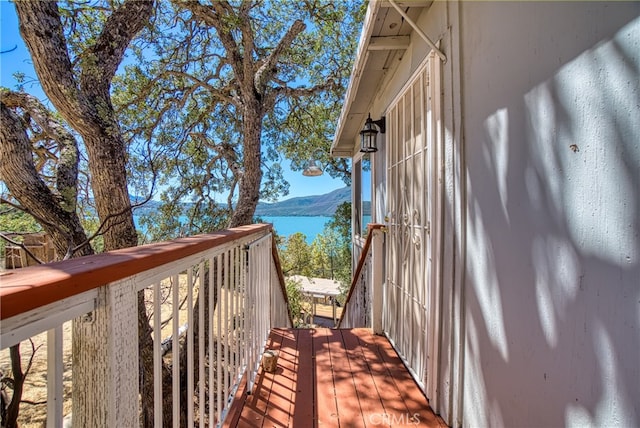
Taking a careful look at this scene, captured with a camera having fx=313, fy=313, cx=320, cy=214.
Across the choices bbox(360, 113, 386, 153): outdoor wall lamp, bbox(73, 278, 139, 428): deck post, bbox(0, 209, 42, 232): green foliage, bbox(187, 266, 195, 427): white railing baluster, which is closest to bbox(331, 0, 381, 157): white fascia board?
bbox(360, 113, 386, 153): outdoor wall lamp

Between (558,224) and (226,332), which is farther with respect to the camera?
(226,332)

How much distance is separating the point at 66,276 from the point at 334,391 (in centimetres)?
204

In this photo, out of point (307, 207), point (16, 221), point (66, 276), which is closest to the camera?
point (66, 276)

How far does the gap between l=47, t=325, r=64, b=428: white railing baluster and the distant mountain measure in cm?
792

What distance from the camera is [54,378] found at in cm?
65

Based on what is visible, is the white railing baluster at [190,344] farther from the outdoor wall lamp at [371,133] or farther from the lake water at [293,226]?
the lake water at [293,226]

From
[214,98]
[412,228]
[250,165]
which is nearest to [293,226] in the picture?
[214,98]

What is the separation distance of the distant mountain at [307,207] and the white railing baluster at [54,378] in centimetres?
792

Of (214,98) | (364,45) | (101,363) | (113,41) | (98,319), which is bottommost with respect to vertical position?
(101,363)

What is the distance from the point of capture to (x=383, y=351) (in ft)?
9.34

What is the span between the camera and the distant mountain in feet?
31.5

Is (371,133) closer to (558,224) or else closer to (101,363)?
(558,224)

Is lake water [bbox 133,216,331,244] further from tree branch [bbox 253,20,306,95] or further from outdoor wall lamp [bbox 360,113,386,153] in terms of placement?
outdoor wall lamp [bbox 360,113,386,153]

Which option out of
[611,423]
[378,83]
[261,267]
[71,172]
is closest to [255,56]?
[378,83]
